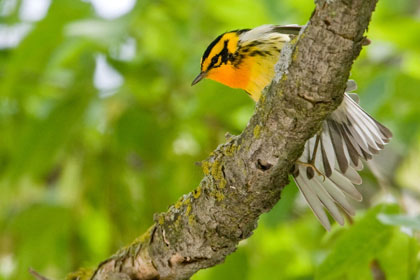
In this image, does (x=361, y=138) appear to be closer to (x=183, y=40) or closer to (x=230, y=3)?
(x=230, y=3)

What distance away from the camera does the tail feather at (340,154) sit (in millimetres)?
1320

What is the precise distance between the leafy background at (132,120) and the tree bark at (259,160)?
0.61 m

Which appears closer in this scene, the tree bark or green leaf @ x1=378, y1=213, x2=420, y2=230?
the tree bark

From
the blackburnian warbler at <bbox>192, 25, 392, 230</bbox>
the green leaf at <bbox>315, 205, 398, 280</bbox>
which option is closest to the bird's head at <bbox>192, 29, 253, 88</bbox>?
the blackburnian warbler at <bbox>192, 25, 392, 230</bbox>

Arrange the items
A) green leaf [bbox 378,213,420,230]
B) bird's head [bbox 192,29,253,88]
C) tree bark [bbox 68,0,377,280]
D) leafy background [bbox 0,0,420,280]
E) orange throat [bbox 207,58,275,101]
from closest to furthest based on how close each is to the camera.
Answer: tree bark [bbox 68,0,377,280] → green leaf [bbox 378,213,420,230] → orange throat [bbox 207,58,275,101] → bird's head [bbox 192,29,253,88] → leafy background [bbox 0,0,420,280]

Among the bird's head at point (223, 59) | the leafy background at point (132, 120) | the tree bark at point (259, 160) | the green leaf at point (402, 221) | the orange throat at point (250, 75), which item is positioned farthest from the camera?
the leafy background at point (132, 120)

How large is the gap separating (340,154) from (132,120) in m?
1.21

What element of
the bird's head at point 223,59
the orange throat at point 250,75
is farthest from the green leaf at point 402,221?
the bird's head at point 223,59

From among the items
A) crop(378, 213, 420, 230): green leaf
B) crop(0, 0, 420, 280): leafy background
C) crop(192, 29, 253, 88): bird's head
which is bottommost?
crop(0, 0, 420, 280): leafy background

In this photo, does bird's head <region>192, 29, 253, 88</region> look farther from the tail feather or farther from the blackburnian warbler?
the tail feather

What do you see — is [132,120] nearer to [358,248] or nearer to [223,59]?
[223,59]

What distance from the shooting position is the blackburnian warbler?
1335mm

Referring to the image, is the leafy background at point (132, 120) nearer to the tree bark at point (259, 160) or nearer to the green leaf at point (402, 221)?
the green leaf at point (402, 221)

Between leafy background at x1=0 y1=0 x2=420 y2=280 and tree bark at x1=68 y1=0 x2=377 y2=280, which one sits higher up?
tree bark at x1=68 y1=0 x2=377 y2=280
